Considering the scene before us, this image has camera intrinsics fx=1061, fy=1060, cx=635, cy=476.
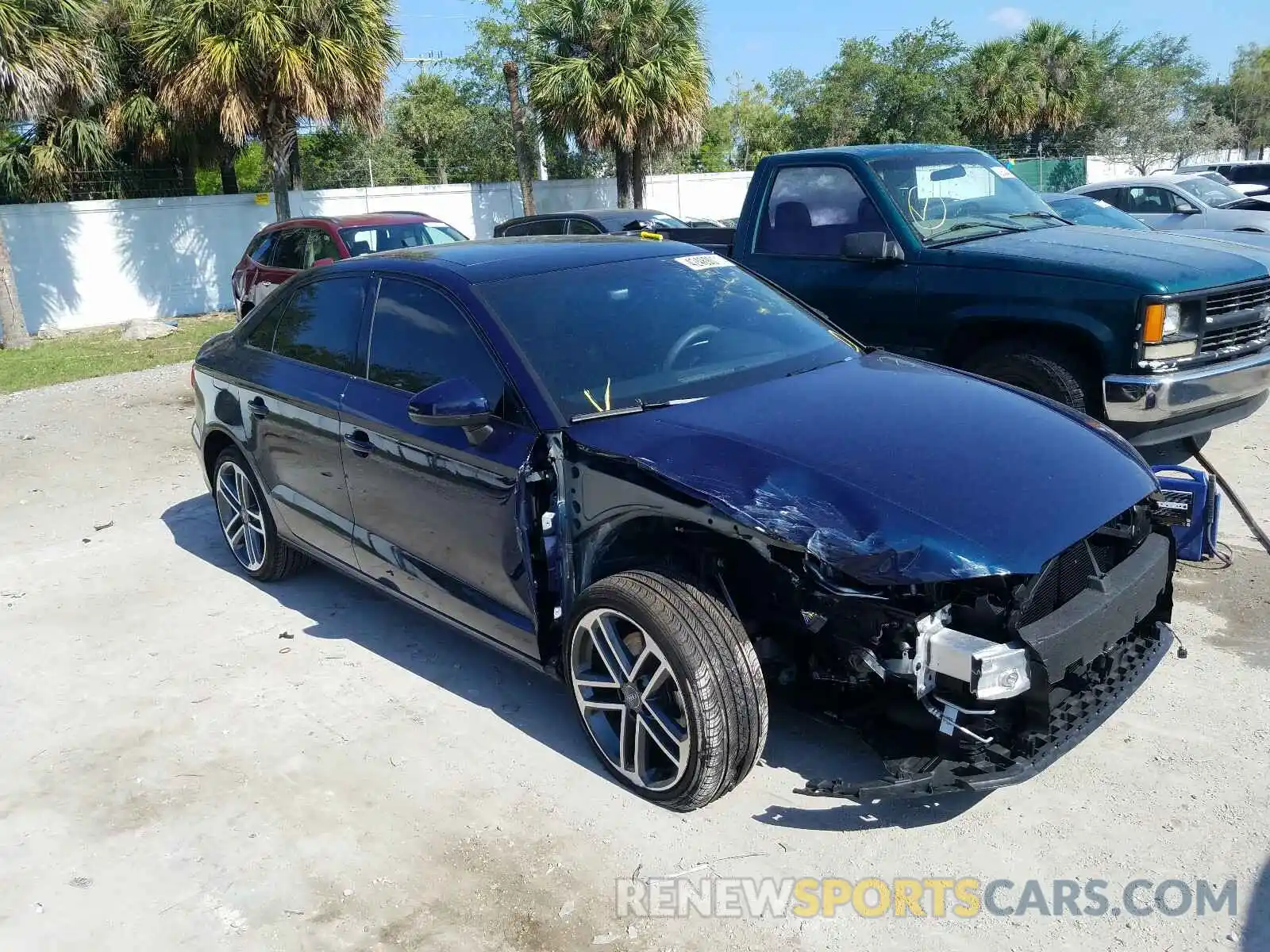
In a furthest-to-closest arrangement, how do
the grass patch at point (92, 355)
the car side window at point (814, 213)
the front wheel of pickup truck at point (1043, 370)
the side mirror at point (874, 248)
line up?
the grass patch at point (92, 355) → the car side window at point (814, 213) → the side mirror at point (874, 248) → the front wheel of pickup truck at point (1043, 370)

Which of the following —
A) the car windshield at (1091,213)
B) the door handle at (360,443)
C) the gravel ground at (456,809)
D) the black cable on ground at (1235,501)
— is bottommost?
the gravel ground at (456,809)

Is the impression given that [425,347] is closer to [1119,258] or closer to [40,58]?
[1119,258]

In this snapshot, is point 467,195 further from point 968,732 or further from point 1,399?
point 968,732

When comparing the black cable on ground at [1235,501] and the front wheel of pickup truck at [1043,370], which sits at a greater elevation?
the front wheel of pickup truck at [1043,370]

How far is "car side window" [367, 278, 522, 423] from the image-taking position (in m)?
3.83

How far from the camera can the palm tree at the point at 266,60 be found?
15984 millimetres

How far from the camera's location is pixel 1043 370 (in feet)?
18.6

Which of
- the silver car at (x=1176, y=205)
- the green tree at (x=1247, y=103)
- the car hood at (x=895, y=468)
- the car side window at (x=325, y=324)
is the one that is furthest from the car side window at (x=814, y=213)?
the green tree at (x=1247, y=103)

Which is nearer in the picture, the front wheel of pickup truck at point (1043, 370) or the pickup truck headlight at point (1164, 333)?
the pickup truck headlight at point (1164, 333)

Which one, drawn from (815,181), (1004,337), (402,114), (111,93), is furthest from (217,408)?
(402,114)

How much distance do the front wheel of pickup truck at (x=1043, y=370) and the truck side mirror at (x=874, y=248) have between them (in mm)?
777

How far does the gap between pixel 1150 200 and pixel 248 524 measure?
14259 millimetres

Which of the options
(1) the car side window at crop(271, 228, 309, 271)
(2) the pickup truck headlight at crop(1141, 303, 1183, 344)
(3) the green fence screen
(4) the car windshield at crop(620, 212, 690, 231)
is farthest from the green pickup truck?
(3) the green fence screen

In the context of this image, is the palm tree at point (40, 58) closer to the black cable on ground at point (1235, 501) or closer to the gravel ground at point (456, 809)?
the gravel ground at point (456, 809)
